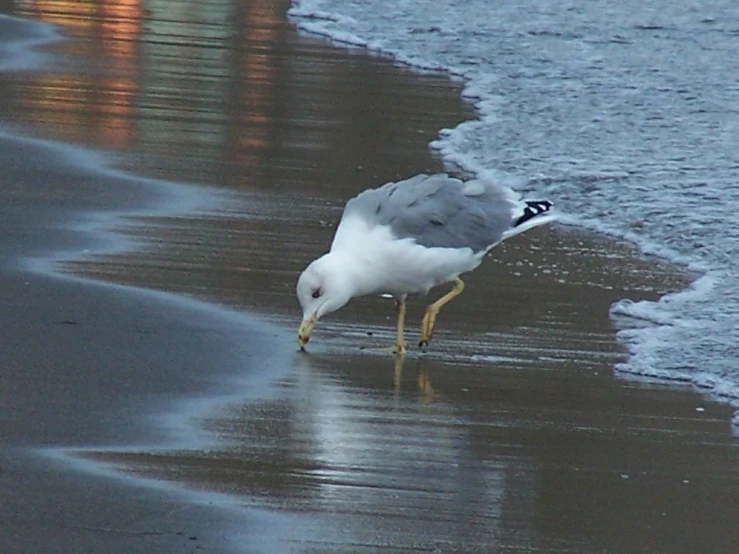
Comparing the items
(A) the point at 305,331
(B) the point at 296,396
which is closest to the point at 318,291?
(A) the point at 305,331

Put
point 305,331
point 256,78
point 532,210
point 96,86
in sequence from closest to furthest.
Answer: point 305,331 < point 532,210 < point 96,86 < point 256,78

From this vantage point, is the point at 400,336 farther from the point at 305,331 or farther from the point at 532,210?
the point at 532,210

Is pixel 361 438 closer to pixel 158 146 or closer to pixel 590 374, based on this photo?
pixel 590 374

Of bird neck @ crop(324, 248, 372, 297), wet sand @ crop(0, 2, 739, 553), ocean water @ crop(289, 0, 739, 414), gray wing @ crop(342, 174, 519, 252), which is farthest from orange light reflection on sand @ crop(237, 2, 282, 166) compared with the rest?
bird neck @ crop(324, 248, 372, 297)

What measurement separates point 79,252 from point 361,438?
2.38 m

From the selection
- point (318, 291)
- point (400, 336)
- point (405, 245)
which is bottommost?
point (400, 336)

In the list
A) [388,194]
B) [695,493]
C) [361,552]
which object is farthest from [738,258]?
[361,552]

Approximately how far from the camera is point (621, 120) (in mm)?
11023

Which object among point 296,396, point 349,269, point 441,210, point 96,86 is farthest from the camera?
point 96,86

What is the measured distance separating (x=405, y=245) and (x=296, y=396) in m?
0.99

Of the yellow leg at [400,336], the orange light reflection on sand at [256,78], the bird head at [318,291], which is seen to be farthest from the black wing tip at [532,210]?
the orange light reflection on sand at [256,78]

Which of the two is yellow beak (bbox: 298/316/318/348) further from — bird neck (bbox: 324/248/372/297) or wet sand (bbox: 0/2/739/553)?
bird neck (bbox: 324/248/372/297)

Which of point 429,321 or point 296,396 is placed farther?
point 429,321

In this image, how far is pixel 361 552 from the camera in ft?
13.1
